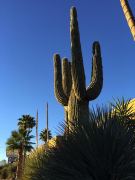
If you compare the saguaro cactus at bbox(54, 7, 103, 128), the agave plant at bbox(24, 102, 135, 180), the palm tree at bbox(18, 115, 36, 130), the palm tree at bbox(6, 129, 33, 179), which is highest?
the palm tree at bbox(18, 115, 36, 130)

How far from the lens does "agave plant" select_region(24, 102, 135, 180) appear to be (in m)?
10.4

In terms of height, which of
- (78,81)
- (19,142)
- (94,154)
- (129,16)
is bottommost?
(94,154)

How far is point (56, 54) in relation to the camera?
2052cm

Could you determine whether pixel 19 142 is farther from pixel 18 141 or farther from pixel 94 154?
pixel 94 154

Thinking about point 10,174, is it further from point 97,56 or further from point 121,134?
point 121,134

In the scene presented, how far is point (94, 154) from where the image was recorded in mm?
10570

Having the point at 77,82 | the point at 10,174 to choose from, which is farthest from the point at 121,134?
the point at 10,174

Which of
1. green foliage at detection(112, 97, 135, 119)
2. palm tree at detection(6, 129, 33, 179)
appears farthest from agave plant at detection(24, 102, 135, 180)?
palm tree at detection(6, 129, 33, 179)

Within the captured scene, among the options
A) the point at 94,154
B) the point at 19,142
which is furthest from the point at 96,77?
the point at 19,142

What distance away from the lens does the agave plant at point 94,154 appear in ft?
34.0

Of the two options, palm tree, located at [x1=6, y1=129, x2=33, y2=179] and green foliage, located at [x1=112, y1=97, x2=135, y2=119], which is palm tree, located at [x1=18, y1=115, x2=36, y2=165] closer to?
palm tree, located at [x1=6, y1=129, x2=33, y2=179]

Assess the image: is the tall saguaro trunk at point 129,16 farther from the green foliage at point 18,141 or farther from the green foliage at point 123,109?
the green foliage at point 18,141

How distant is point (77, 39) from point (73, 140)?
709 cm

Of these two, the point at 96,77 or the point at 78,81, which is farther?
the point at 96,77
